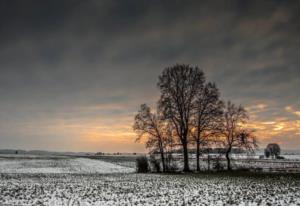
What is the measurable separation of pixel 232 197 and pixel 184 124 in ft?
80.8

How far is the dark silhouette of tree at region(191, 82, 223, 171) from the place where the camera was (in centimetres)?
4134

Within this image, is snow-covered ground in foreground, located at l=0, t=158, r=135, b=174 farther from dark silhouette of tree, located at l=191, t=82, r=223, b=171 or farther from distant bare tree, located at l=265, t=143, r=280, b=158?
distant bare tree, located at l=265, t=143, r=280, b=158

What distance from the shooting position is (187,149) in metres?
43.2

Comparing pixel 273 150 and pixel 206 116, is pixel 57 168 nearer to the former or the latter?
pixel 206 116

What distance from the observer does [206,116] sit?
41.8 m

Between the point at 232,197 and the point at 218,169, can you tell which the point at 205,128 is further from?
the point at 232,197

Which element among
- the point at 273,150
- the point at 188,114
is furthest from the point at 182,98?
the point at 273,150

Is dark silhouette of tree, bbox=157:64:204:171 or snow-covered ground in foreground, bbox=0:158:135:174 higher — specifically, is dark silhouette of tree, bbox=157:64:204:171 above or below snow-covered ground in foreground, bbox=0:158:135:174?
above

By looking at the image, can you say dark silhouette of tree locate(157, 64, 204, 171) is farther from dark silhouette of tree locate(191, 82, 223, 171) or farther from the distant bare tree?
the distant bare tree

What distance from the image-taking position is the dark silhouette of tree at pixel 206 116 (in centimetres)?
4134

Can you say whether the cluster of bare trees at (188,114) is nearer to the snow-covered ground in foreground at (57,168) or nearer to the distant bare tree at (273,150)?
the snow-covered ground in foreground at (57,168)

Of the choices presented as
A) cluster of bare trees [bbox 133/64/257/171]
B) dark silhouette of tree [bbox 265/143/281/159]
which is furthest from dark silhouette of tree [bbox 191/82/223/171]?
dark silhouette of tree [bbox 265/143/281/159]

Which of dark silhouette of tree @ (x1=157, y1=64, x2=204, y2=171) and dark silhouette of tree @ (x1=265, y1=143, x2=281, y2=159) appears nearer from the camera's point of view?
dark silhouette of tree @ (x1=157, y1=64, x2=204, y2=171)

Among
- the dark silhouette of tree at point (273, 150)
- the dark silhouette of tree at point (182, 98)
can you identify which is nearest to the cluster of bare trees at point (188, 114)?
the dark silhouette of tree at point (182, 98)
